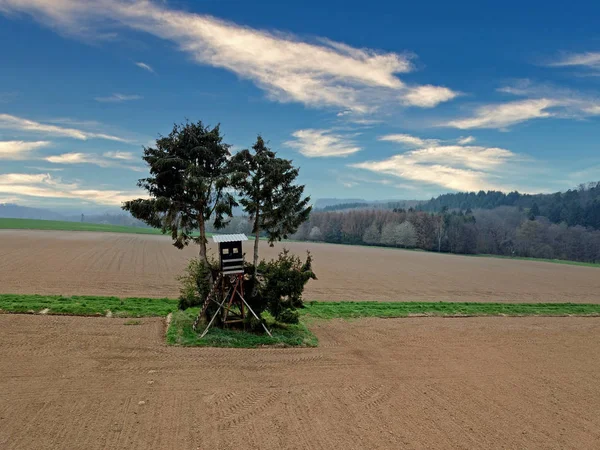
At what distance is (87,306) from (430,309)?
23.6 meters

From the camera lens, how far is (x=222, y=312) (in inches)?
800

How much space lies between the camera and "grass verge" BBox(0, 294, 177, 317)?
2072cm

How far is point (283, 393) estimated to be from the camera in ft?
44.7

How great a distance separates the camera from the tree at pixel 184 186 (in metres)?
20.2

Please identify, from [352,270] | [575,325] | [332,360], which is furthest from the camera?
[352,270]

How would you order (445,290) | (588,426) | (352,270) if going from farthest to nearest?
(352,270), (445,290), (588,426)

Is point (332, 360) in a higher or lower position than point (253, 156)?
lower

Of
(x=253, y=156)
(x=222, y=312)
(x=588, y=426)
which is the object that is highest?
(x=253, y=156)

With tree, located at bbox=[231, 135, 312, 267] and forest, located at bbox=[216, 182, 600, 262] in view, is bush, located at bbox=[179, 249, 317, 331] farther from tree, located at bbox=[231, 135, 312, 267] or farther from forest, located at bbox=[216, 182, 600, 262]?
forest, located at bbox=[216, 182, 600, 262]

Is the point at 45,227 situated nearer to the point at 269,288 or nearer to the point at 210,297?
the point at 210,297

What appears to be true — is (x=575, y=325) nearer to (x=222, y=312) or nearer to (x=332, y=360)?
(x=332, y=360)

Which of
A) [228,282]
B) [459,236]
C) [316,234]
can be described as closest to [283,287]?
[228,282]

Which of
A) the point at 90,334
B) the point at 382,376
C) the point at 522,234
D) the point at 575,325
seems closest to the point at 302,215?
the point at 382,376

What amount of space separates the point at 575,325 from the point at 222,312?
25030 millimetres
